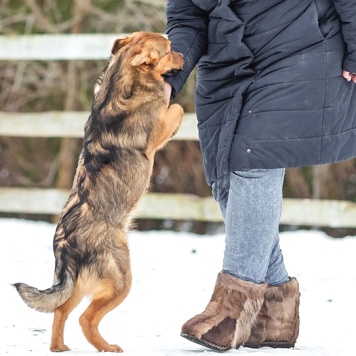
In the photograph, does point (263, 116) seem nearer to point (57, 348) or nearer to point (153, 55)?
point (153, 55)

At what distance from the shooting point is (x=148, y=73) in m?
4.16

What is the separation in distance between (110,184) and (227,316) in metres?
0.73

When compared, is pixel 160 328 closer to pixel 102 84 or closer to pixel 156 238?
pixel 102 84

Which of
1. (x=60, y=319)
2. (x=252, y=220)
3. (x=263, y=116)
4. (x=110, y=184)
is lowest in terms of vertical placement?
(x=60, y=319)

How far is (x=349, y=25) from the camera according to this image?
146 inches

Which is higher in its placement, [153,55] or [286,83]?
[153,55]

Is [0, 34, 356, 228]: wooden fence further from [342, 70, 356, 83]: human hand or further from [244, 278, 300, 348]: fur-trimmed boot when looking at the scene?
[342, 70, 356, 83]: human hand

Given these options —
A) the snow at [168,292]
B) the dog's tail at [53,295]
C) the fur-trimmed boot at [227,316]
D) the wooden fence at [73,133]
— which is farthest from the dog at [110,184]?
the wooden fence at [73,133]

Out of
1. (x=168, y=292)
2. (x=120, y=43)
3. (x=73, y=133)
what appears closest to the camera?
(x=120, y=43)

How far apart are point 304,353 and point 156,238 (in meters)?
3.17

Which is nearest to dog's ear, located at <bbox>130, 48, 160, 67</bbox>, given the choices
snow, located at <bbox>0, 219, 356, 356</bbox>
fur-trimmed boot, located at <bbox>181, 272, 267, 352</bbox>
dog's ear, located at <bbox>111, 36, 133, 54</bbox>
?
dog's ear, located at <bbox>111, 36, 133, 54</bbox>

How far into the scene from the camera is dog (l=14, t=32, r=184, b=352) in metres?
3.74

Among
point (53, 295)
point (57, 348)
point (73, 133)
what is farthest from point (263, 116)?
point (73, 133)

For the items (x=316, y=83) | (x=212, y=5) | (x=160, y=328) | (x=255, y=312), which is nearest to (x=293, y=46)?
(x=316, y=83)
